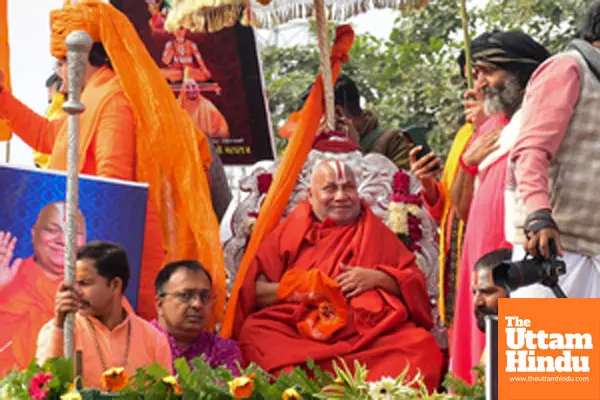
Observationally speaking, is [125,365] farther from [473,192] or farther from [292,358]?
[473,192]

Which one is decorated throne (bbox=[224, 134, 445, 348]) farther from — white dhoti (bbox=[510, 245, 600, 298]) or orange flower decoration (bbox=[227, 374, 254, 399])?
orange flower decoration (bbox=[227, 374, 254, 399])

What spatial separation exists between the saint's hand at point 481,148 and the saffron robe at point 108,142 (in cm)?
155

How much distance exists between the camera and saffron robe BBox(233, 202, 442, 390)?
617cm

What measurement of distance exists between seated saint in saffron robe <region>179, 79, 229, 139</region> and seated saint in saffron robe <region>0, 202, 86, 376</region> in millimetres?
3085

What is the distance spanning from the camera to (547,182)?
4.48 metres

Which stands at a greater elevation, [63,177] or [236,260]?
[63,177]

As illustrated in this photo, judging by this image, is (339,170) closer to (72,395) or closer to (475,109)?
(475,109)

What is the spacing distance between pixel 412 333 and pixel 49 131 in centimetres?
209

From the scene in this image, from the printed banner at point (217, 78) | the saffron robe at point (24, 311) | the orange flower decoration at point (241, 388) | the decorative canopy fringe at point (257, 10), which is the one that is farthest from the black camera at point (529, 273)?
the printed banner at point (217, 78)

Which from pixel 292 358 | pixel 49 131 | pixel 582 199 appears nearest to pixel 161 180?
pixel 49 131

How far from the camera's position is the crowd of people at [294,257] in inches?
204

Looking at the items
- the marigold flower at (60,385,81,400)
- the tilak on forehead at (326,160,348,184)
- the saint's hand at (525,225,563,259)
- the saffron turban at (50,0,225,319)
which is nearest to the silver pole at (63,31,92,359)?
the marigold flower at (60,385,81,400)

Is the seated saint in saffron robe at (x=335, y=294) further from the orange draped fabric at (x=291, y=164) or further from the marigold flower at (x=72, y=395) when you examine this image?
the marigold flower at (x=72, y=395)

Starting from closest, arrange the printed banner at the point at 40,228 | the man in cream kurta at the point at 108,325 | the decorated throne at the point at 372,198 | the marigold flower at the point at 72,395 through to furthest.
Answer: the marigold flower at the point at 72,395 → the man in cream kurta at the point at 108,325 → the printed banner at the point at 40,228 → the decorated throne at the point at 372,198
